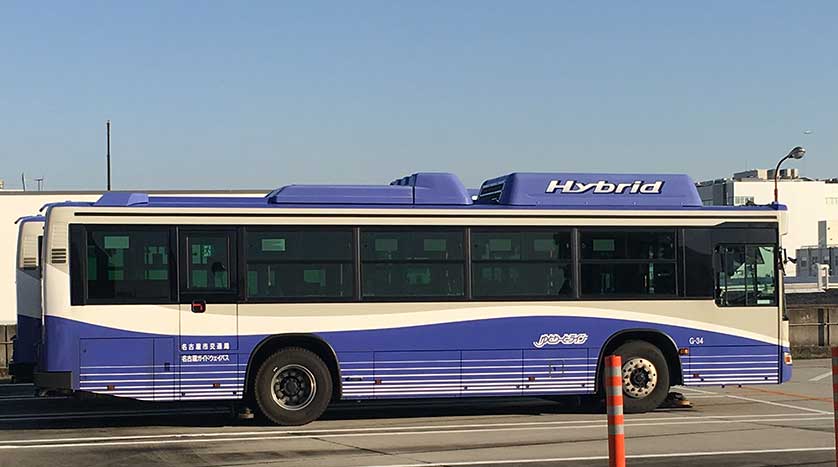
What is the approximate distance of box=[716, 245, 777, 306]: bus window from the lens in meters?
17.1

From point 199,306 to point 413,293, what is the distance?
2995 mm

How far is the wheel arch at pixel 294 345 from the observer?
1536 cm

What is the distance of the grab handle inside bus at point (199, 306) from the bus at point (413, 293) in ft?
0.18

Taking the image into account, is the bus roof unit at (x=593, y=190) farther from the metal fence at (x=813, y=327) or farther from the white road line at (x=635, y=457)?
the metal fence at (x=813, y=327)

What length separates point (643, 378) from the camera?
16.7 m

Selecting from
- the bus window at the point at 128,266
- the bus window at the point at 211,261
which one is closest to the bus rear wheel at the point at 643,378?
the bus window at the point at 211,261

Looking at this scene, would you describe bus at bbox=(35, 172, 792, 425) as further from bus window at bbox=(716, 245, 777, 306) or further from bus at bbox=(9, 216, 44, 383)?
bus at bbox=(9, 216, 44, 383)

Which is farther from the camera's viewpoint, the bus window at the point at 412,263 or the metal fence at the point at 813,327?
the metal fence at the point at 813,327

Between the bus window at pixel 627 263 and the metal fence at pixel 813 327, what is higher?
the bus window at pixel 627 263

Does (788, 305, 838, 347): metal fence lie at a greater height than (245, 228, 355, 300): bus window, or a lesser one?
lesser

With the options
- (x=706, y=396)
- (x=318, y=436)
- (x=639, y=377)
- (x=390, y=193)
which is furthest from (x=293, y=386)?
(x=706, y=396)

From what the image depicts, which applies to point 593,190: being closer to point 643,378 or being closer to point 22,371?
point 643,378

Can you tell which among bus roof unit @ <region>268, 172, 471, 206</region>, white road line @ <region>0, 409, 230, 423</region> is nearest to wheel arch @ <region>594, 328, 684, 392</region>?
bus roof unit @ <region>268, 172, 471, 206</region>

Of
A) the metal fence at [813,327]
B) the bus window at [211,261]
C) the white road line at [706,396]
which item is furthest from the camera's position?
the metal fence at [813,327]
